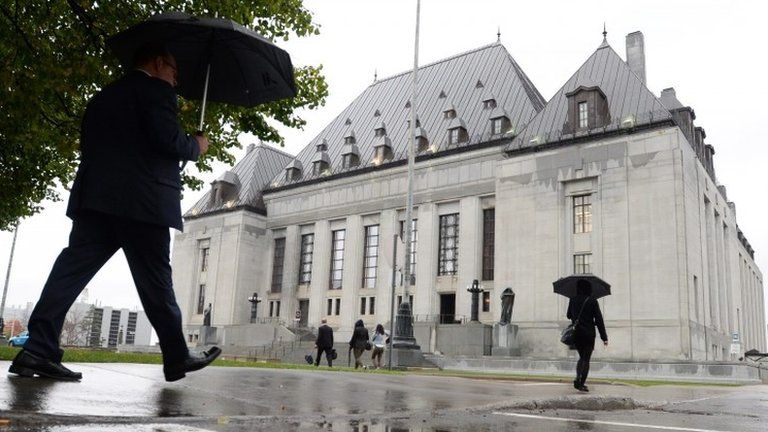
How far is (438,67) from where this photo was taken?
6122 centimetres

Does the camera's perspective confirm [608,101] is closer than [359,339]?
No

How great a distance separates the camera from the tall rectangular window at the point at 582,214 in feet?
135

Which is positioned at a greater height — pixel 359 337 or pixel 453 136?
pixel 453 136

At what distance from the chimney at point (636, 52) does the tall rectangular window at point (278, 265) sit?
34.5 meters

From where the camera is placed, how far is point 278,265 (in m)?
60.5

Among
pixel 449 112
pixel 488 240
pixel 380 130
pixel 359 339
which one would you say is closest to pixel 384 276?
pixel 488 240

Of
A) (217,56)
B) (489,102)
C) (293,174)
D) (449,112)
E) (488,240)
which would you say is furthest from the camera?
(293,174)

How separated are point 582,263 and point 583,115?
1021cm

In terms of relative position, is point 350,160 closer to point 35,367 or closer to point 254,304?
point 254,304

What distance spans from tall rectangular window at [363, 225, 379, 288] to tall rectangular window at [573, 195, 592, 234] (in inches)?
699

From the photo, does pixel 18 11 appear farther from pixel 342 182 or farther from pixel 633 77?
pixel 342 182

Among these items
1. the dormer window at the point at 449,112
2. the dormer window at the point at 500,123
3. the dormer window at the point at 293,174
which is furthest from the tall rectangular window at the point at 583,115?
the dormer window at the point at 293,174

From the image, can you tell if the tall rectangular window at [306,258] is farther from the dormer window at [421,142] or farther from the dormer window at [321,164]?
the dormer window at [421,142]

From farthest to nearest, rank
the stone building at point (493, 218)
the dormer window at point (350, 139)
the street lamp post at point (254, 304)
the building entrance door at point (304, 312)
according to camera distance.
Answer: the dormer window at point (350, 139) < the building entrance door at point (304, 312) < the street lamp post at point (254, 304) < the stone building at point (493, 218)
